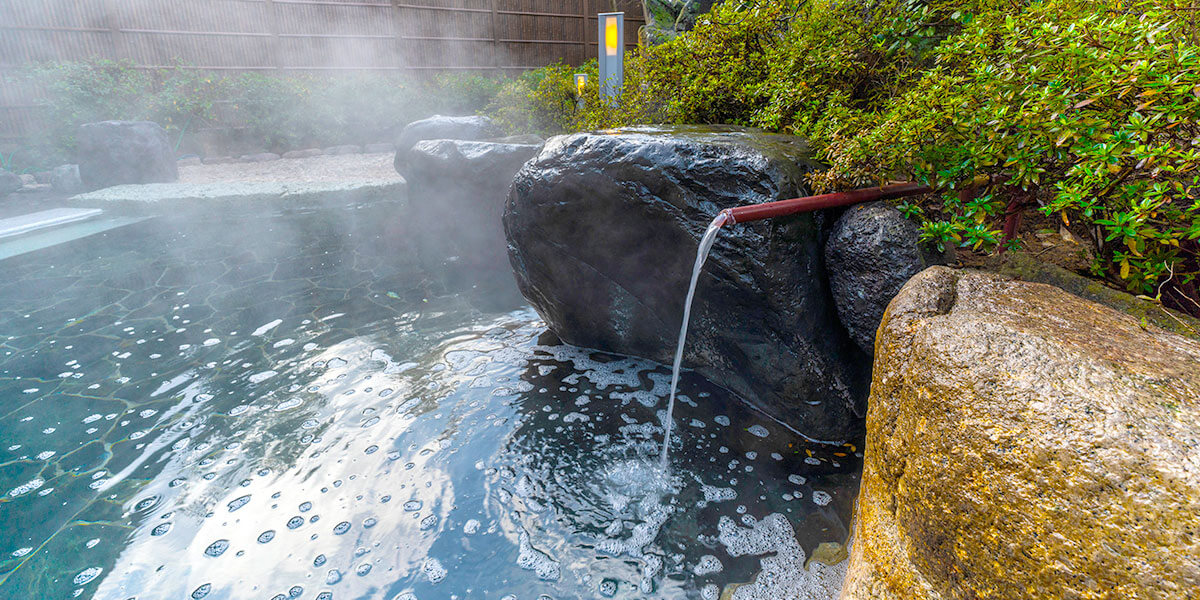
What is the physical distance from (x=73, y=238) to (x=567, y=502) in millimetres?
9578

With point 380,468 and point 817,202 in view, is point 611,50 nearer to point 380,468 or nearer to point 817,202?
point 817,202

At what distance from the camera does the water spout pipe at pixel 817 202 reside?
2.38 meters

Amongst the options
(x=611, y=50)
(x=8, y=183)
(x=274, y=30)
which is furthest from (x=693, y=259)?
(x=274, y=30)

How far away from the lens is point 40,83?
485 inches

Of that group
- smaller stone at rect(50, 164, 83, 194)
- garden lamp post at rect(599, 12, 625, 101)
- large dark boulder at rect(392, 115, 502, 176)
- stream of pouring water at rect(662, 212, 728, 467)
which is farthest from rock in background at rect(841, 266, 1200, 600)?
smaller stone at rect(50, 164, 83, 194)

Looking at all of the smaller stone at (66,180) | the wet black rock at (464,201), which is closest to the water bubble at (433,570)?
the wet black rock at (464,201)

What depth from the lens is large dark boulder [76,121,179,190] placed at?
10.8 m

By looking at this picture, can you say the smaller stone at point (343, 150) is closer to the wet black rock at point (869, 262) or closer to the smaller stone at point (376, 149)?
the smaller stone at point (376, 149)

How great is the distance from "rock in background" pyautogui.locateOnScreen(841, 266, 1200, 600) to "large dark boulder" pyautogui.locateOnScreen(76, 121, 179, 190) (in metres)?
14.0

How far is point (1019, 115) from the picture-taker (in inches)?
82.3

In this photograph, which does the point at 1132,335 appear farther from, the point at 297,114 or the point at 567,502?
the point at 297,114

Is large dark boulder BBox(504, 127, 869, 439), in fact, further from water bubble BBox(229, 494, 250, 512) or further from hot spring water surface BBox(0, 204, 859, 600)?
water bubble BBox(229, 494, 250, 512)

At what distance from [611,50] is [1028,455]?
272 inches

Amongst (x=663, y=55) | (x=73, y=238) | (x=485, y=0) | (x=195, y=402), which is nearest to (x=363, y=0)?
(x=485, y=0)
